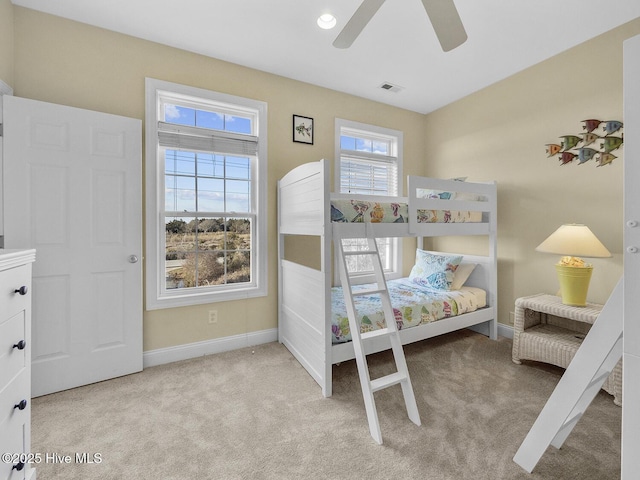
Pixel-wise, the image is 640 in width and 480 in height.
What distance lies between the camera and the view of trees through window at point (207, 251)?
8.71 ft

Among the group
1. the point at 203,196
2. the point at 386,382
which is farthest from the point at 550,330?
the point at 203,196

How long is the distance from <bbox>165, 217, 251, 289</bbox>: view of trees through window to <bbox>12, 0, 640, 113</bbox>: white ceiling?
4.96 ft

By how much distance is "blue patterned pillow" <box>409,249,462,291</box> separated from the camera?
10.1 ft

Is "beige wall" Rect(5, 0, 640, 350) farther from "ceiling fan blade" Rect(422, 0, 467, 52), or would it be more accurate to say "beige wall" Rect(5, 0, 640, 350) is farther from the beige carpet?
"ceiling fan blade" Rect(422, 0, 467, 52)

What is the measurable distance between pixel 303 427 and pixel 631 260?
1.71 meters

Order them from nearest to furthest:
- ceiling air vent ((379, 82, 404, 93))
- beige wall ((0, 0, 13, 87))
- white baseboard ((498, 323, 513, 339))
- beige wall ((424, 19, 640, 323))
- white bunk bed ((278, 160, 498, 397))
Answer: beige wall ((0, 0, 13, 87))
white bunk bed ((278, 160, 498, 397))
beige wall ((424, 19, 640, 323))
white baseboard ((498, 323, 513, 339))
ceiling air vent ((379, 82, 404, 93))

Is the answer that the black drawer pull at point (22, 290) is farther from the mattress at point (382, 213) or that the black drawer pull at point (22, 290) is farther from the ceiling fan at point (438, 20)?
the ceiling fan at point (438, 20)

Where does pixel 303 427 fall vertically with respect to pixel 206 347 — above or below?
below

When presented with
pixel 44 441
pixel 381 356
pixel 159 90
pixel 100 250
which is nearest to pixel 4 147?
pixel 100 250

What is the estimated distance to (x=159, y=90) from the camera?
2500 millimetres

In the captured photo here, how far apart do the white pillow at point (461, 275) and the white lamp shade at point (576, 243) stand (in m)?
0.82

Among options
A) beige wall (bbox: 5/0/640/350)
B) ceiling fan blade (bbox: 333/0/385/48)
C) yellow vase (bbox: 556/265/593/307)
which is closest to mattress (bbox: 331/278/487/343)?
beige wall (bbox: 5/0/640/350)

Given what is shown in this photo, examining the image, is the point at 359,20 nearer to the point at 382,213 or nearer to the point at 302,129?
the point at 382,213

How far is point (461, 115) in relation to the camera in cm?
355
